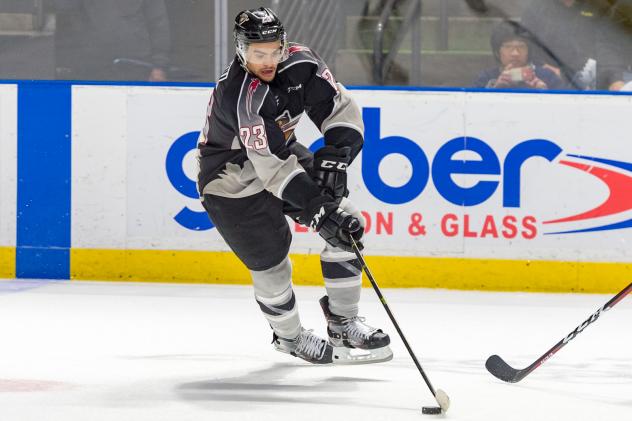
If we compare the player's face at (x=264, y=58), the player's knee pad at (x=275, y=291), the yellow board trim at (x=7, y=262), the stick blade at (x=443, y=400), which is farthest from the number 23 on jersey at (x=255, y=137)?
the yellow board trim at (x=7, y=262)

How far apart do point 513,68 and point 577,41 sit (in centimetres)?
31

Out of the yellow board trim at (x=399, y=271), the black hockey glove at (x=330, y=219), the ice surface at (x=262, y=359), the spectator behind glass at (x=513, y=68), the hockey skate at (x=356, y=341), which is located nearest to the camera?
the ice surface at (x=262, y=359)

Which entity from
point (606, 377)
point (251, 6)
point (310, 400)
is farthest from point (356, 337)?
point (251, 6)

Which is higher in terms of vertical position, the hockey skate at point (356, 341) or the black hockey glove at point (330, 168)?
the black hockey glove at point (330, 168)

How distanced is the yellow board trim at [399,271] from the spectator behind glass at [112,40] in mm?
839

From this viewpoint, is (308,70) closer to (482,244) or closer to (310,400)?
(310,400)

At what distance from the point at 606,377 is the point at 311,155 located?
1112 millimetres

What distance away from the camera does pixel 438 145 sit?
584 centimetres

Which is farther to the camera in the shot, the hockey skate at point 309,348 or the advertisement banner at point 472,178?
the advertisement banner at point 472,178

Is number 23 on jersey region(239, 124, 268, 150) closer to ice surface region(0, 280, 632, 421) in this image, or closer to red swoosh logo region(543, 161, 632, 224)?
ice surface region(0, 280, 632, 421)

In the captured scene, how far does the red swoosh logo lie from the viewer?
5.75 meters

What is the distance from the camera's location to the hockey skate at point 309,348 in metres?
4.00

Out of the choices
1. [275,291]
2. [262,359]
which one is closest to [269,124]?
[275,291]

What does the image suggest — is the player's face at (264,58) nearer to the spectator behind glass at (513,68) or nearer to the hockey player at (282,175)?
the hockey player at (282,175)
